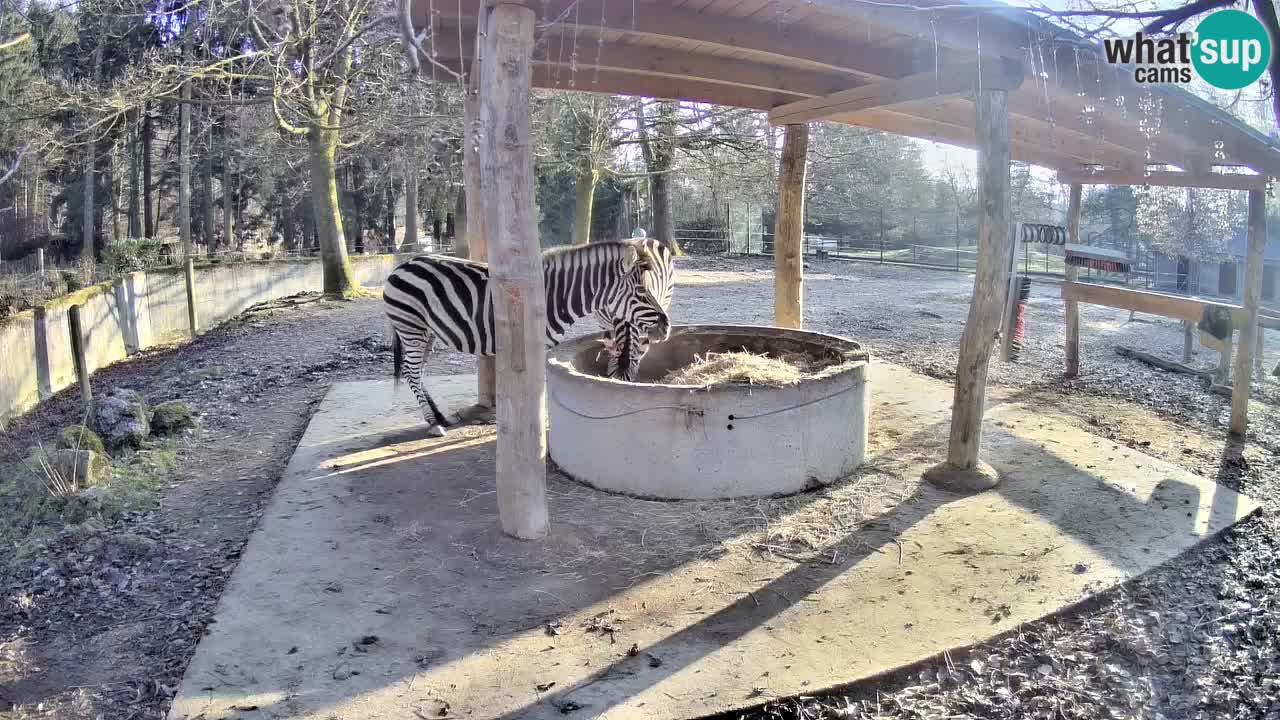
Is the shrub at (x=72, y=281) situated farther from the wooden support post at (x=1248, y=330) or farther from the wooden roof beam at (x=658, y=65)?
the wooden support post at (x=1248, y=330)

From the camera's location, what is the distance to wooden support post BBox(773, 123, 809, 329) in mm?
7641

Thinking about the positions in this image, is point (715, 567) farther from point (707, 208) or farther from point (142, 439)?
point (707, 208)

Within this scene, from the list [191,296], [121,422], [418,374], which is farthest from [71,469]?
[191,296]

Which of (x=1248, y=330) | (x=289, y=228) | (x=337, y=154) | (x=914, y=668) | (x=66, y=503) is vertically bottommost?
(x=914, y=668)

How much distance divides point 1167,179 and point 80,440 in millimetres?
9525

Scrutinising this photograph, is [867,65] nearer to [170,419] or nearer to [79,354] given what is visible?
[170,419]

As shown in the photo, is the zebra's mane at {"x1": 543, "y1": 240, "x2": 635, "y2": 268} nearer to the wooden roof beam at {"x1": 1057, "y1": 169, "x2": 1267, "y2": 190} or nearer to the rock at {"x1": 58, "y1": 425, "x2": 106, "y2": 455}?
the rock at {"x1": 58, "y1": 425, "x2": 106, "y2": 455}

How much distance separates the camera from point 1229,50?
519cm

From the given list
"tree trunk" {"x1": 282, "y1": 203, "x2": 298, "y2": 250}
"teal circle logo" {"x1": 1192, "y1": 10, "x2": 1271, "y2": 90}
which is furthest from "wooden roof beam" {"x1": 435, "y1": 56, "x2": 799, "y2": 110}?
"tree trunk" {"x1": 282, "y1": 203, "x2": 298, "y2": 250}

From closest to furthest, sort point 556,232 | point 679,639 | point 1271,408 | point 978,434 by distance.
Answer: point 679,639
point 978,434
point 1271,408
point 556,232

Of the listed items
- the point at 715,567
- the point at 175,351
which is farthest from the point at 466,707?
the point at 175,351

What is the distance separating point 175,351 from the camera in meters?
12.4

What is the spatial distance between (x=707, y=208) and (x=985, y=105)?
25.6 meters

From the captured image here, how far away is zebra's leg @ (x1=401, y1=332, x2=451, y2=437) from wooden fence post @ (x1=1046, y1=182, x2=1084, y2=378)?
20.7 ft
